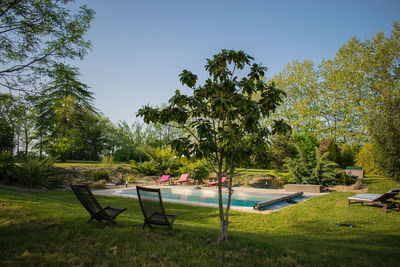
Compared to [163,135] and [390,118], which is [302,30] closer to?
[390,118]

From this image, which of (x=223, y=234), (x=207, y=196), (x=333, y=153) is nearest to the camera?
(x=223, y=234)

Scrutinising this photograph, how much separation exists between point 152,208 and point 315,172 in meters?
12.4

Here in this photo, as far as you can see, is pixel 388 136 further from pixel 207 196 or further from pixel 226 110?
pixel 226 110

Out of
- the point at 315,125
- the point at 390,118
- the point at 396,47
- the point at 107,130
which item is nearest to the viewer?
the point at 390,118

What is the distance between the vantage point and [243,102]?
12.1ft

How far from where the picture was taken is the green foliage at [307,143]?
2204 cm

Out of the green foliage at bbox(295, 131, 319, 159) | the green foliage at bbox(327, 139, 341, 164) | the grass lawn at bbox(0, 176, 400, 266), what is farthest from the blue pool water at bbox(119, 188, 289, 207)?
the green foliage at bbox(295, 131, 319, 159)

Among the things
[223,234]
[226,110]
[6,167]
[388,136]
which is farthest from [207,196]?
[6,167]

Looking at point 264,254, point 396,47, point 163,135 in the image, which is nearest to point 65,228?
point 264,254

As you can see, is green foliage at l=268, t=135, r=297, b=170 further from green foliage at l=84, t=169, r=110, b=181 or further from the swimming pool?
green foliage at l=84, t=169, r=110, b=181

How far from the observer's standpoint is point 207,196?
14172mm

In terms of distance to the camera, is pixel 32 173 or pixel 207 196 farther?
pixel 207 196

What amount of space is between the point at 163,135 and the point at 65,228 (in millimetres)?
38138

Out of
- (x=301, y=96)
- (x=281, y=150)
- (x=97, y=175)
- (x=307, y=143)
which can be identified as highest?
(x=301, y=96)
